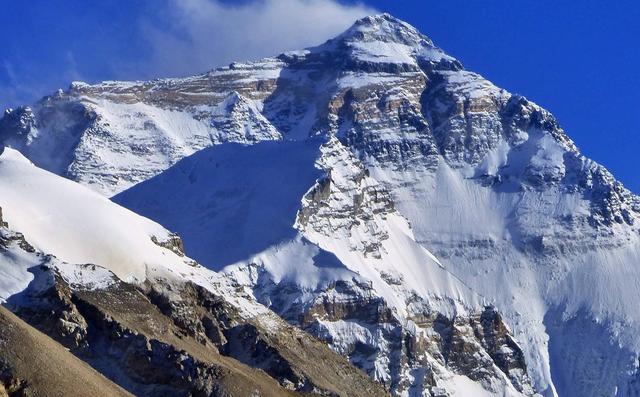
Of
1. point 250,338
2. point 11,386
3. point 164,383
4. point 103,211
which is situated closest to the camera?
point 11,386

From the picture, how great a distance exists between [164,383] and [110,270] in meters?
16.9

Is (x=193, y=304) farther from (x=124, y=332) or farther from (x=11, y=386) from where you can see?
(x=11, y=386)

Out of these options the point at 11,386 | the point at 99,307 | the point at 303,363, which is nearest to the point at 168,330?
the point at 99,307

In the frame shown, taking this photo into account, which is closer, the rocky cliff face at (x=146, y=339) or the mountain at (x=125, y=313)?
the rocky cliff face at (x=146, y=339)

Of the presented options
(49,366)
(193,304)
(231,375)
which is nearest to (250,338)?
(193,304)

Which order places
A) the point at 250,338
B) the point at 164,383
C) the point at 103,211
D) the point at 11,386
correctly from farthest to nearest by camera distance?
the point at 103,211 < the point at 250,338 < the point at 164,383 < the point at 11,386

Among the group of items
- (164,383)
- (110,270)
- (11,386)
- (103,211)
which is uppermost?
(103,211)

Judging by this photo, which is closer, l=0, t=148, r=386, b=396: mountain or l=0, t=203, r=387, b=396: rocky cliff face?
l=0, t=203, r=387, b=396: rocky cliff face

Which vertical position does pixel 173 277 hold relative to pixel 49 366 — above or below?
above

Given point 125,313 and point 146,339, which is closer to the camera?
point 146,339

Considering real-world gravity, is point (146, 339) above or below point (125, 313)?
below

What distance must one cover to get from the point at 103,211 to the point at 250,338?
20375mm

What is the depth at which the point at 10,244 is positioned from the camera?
127 metres

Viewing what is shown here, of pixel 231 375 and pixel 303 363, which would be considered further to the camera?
pixel 303 363
